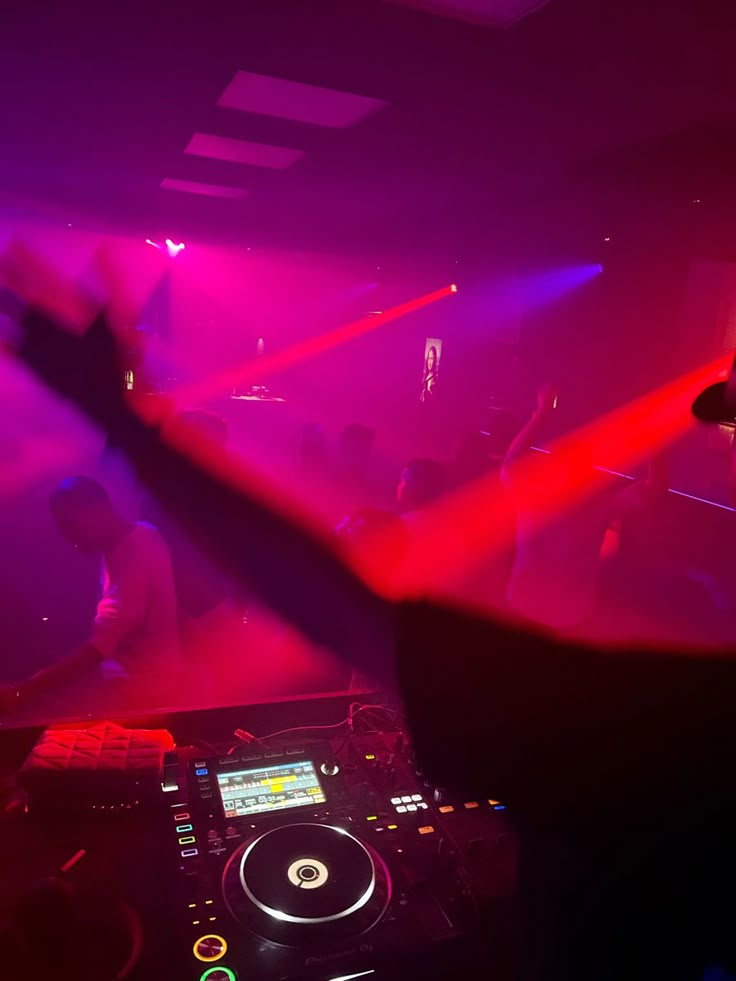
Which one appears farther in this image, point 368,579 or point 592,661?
point 368,579

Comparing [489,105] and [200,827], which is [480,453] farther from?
[200,827]

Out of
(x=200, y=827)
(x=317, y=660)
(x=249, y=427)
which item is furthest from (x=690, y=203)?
(x=249, y=427)

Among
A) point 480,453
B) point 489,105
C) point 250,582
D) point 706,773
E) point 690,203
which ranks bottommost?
point 480,453

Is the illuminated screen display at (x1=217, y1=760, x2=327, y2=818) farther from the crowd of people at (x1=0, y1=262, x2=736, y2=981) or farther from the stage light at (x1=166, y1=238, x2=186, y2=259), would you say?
the stage light at (x1=166, y1=238, x2=186, y2=259)

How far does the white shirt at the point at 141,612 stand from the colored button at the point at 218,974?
4.88ft

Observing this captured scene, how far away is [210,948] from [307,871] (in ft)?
0.65

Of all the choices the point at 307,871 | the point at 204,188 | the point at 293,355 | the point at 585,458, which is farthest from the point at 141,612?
the point at 293,355

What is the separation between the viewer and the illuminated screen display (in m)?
1.30

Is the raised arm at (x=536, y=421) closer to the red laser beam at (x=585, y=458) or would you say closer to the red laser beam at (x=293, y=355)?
the red laser beam at (x=585, y=458)

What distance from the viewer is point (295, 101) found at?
3.82 metres

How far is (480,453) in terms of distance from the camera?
4.86 meters

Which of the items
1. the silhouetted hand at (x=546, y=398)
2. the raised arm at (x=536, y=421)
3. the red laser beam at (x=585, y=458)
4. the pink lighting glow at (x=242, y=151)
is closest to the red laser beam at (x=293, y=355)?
the red laser beam at (x=585, y=458)

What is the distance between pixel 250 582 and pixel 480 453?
11.7ft

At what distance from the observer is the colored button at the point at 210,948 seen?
1003mm
